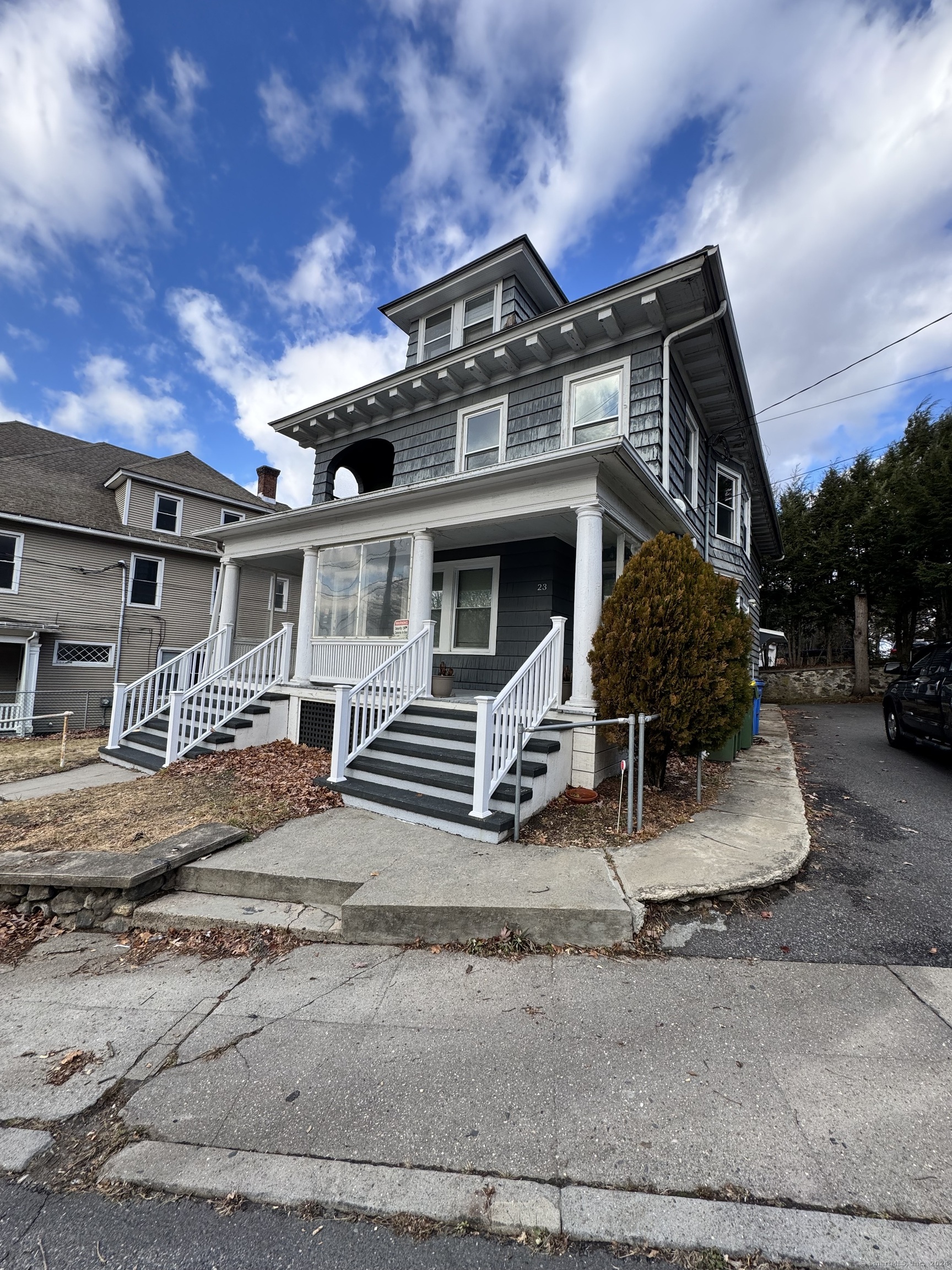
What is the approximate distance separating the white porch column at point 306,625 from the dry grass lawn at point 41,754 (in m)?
3.53

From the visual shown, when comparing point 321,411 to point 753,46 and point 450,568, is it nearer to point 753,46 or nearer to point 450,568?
point 450,568

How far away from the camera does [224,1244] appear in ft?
4.89

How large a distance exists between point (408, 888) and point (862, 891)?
3.19m

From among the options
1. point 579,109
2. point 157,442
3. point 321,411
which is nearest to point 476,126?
point 579,109

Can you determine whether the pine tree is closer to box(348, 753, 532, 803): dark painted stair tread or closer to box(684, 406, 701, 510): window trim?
box(348, 753, 532, 803): dark painted stair tread

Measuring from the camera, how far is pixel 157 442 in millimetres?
21203

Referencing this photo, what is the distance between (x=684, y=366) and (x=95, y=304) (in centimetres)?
1866

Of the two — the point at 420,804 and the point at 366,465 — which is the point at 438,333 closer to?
the point at 366,465

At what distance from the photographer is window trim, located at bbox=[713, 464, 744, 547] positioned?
35.9ft

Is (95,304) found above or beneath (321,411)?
above

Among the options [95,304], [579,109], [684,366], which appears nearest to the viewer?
[579,109]

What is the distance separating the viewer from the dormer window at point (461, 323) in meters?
10.1

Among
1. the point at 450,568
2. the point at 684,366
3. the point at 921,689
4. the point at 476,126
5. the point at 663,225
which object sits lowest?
the point at 921,689

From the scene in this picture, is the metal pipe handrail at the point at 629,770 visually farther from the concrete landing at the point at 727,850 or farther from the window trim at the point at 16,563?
the window trim at the point at 16,563
